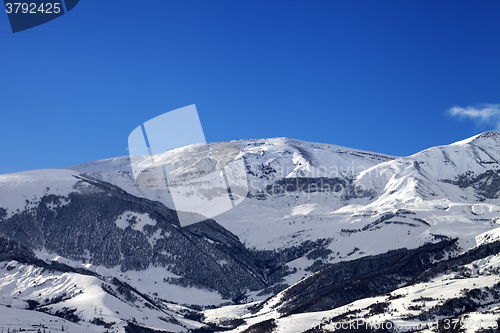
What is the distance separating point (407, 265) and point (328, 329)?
72.5 metres

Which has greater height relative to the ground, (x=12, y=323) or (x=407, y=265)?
(x=12, y=323)

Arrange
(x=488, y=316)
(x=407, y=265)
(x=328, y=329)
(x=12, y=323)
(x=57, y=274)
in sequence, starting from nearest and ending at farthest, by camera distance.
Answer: (x=488, y=316) → (x=12, y=323) → (x=328, y=329) → (x=57, y=274) → (x=407, y=265)

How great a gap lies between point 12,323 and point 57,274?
5714cm

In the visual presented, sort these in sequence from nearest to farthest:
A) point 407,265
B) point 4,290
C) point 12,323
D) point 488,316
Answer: point 488,316 → point 12,323 → point 4,290 → point 407,265

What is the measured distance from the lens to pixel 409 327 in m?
119

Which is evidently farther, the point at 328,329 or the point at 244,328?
the point at 244,328

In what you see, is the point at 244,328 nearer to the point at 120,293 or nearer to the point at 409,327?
the point at 120,293

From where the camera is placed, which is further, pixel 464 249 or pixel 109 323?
pixel 464 249

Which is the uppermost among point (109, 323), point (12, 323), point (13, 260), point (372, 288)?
point (13, 260)

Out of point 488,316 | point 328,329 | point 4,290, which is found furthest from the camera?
point 4,290

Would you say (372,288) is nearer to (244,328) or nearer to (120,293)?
(244,328)

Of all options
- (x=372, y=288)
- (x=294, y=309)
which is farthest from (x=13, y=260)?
(x=372, y=288)

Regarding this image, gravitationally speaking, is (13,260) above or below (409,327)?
above

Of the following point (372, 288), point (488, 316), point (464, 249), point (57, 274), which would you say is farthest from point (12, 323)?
point (464, 249)
